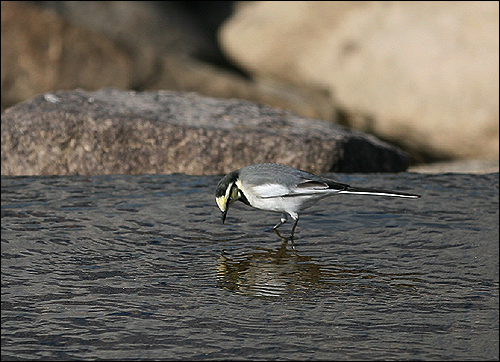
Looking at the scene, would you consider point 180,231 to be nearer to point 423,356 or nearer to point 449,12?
point 423,356

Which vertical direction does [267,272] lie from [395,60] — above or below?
below

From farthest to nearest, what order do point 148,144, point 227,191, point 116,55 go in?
1. point 116,55
2. point 148,144
3. point 227,191

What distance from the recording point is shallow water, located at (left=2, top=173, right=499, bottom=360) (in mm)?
3408

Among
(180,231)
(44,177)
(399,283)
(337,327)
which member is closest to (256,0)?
→ (44,177)

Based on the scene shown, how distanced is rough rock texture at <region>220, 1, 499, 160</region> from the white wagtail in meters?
4.20

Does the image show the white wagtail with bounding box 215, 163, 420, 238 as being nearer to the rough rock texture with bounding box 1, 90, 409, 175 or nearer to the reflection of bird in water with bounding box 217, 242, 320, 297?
the reflection of bird in water with bounding box 217, 242, 320, 297

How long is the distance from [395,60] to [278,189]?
4687 mm

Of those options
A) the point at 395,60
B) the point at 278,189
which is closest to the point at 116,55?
the point at 395,60

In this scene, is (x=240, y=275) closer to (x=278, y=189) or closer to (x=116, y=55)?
(x=278, y=189)

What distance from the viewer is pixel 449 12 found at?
8961 millimetres

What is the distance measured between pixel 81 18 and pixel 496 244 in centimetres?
598

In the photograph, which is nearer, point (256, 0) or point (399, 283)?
point (399, 283)

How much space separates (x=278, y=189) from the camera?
16.5 ft

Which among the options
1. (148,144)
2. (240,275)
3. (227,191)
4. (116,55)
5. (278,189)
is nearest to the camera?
(240,275)
